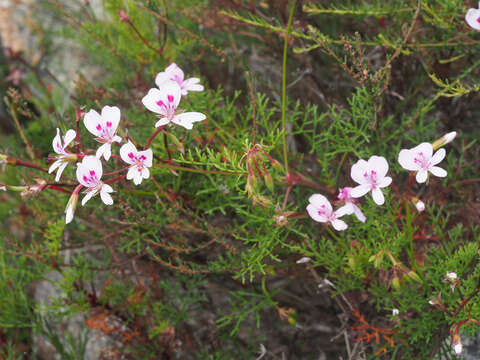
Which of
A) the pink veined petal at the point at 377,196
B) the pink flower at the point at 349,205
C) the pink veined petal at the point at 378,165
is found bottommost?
the pink flower at the point at 349,205

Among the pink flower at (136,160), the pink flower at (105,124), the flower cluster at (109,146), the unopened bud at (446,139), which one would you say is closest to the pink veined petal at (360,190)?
the unopened bud at (446,139)

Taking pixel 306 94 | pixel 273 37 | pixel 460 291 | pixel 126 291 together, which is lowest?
pixel 126 291

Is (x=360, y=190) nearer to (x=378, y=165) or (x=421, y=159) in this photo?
(x=378, y=165)

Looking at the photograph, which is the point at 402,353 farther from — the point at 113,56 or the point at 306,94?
the point at 113,56

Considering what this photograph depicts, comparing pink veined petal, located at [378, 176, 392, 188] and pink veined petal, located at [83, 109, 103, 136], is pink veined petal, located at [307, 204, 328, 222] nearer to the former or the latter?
pink veined petal, located at [378, 176, 392, 188]

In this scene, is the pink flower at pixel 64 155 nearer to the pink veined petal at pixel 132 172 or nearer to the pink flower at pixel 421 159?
the pink veined petal at pixel 132 172

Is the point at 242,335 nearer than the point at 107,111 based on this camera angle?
No

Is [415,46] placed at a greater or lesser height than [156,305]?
greater

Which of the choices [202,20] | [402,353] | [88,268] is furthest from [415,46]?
[88,268]
